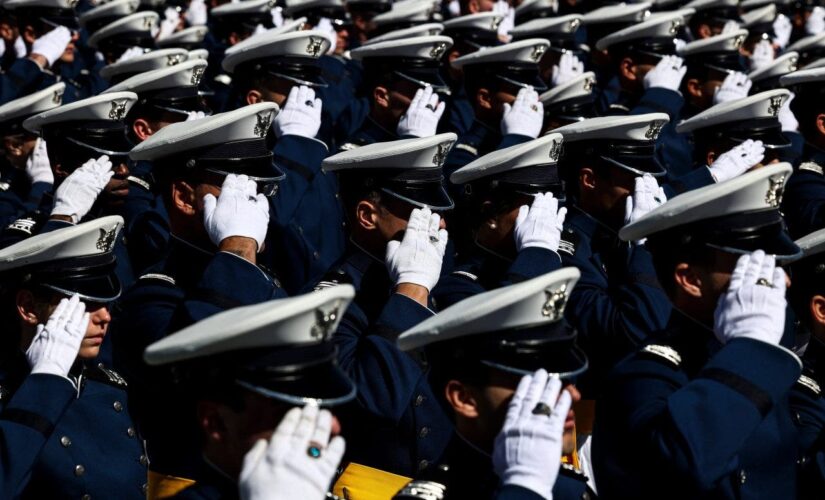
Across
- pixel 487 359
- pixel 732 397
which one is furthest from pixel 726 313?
pixel 487 359

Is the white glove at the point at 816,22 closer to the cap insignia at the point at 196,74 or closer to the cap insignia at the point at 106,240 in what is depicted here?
the cap insignia at the point at 196,74

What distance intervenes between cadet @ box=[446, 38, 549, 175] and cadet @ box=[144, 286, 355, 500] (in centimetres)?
376

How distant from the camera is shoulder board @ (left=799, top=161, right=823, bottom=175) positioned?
6.71 meters

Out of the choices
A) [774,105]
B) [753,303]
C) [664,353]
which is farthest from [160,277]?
[774,105]

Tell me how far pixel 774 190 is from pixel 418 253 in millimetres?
1229

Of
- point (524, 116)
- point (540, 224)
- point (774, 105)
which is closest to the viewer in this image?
point (540, 224)

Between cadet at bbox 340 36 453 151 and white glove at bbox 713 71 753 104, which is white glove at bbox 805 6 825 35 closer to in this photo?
white glove at bbox 713 71 753 104

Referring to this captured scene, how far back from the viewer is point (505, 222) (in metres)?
5.02

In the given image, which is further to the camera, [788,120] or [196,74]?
[788,120]

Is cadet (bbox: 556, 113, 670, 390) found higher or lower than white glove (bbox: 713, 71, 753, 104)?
higher

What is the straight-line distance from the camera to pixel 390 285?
467 centimetres

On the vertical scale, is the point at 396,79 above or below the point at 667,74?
above

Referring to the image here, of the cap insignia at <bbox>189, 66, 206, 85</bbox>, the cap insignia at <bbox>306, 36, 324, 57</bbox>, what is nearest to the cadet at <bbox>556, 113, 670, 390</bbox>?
the cap insignia at <bbox>306, 36, 324, 57</bbox>

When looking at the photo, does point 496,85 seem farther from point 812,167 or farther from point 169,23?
point 169,23
